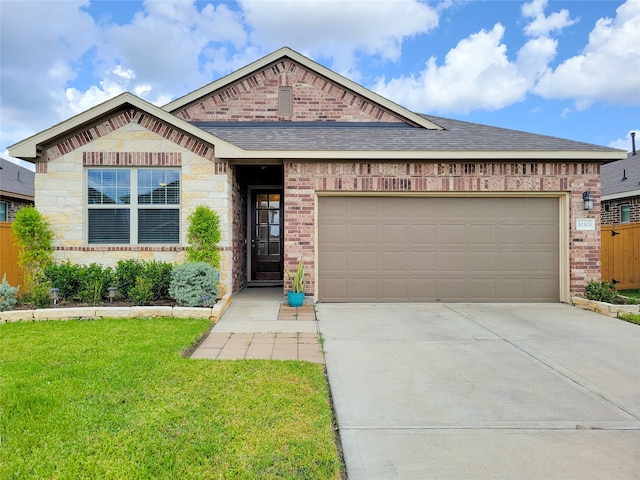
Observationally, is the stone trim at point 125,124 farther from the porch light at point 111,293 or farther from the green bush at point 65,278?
the porch light at point 111,293

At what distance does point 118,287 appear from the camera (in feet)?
24.0

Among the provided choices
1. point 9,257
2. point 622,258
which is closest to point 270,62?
point 9,257

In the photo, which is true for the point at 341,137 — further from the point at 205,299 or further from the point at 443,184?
the point at 205,299

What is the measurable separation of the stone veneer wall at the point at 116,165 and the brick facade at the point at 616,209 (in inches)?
562

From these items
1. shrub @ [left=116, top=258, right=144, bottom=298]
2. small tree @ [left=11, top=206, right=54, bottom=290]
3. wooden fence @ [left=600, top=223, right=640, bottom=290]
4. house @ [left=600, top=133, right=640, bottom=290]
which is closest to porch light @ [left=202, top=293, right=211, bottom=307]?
shrub @ [left=116, top=258, right=144, bottom=298]

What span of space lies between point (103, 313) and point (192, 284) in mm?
1447

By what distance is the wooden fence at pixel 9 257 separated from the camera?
8.30 meters

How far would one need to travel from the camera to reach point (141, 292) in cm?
687

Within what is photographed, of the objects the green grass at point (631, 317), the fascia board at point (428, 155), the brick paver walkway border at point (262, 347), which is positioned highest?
the fascia board at point (428, 155)

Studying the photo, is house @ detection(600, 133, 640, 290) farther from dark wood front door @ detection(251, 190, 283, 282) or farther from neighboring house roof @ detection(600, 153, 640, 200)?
dark wood front door @ detection(251, 190, 283, 282)

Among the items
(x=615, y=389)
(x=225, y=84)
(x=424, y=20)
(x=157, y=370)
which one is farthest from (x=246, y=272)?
(x=424, y=20)

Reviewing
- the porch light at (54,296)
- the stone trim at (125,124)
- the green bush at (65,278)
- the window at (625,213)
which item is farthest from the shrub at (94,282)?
the window at (625,213)

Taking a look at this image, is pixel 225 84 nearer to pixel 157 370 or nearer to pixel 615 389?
pixel 157 370

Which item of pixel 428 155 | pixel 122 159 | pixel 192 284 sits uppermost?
pixel 428 155
